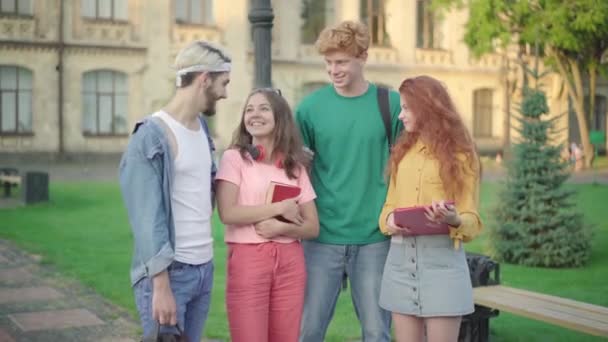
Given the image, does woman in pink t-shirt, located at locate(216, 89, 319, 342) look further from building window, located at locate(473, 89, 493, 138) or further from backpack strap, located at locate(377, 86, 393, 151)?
building window, located at locate(473, 89, 493, 138)

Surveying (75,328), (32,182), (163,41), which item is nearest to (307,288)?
(75,328)

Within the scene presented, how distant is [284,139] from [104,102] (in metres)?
28.2

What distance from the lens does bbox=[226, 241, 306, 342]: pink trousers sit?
163 inches

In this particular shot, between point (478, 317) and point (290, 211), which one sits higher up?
point (290, 211)

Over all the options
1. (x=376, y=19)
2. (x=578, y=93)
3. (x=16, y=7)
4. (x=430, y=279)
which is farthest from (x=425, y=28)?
(x=430, y=279)

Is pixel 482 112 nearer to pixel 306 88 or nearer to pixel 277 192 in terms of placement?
pixel 306 88

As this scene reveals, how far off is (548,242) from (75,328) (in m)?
6.19

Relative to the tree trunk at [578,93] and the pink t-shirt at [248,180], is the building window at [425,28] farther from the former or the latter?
the pink t-shirt at [248,180]

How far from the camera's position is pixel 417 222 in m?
4.12

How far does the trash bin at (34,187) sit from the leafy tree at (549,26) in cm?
1851

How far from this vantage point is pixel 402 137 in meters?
4.32

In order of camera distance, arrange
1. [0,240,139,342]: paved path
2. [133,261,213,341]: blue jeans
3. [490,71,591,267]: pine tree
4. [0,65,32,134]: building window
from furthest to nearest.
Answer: [0,65,32,134]: building window
[490,71,591,267]: pine tree
[0,240,139,342]: paved path
[133,261,213,341]: blue jeans

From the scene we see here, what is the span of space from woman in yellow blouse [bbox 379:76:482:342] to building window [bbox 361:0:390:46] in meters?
34.3

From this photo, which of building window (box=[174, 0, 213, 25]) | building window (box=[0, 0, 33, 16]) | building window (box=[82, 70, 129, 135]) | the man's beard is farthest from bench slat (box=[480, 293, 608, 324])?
building window (box=[174, 0, 213, 25])
